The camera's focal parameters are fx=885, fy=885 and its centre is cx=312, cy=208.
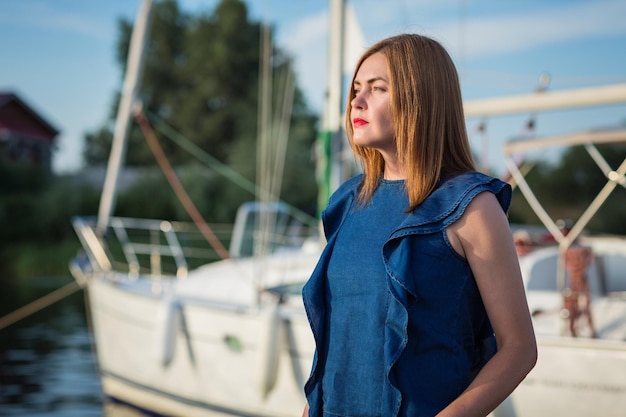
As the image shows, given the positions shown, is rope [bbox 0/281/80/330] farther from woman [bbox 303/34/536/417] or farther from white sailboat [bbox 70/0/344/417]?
woman [bbox 303/34/536/417]

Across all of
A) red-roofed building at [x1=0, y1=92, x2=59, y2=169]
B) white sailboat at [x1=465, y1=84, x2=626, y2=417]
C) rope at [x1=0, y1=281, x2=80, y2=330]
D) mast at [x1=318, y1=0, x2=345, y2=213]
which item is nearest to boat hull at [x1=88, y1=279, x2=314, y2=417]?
mast at [x1=318, y1=0, x2=345, y2=213]

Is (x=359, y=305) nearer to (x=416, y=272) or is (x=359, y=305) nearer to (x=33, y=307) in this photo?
(x=416, y=272)

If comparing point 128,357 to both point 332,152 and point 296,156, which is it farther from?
point 296,156

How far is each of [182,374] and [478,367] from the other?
20.2 feet

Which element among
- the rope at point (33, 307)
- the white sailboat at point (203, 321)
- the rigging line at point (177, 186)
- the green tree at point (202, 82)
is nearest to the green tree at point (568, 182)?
the green tree at point (202, 82)

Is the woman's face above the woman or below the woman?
above

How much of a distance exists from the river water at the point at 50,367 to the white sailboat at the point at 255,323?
0.64 meters

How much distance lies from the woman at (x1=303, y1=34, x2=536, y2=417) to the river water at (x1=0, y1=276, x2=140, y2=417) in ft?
24.5

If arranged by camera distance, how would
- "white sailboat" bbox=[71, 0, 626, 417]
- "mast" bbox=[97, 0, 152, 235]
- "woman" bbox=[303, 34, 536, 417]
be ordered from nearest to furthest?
"woman" bbox=[303, 34, 536, 417] → "white sailboat" bbox=[71, 0, 626, 417] → "mast" bbox=[97, 0, 152, 235]

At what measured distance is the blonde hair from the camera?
1.75 metres

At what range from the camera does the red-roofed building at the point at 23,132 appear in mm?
38812

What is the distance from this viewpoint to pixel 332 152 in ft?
22.6

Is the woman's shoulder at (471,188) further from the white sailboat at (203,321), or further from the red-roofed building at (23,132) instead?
the red-roofed building at (23,132)

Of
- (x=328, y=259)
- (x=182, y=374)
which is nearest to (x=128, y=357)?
(x=182, y=374)
